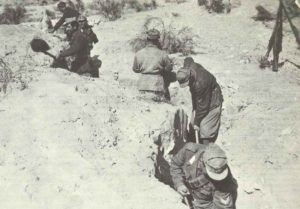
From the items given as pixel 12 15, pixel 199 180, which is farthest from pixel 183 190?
pixel 12 15

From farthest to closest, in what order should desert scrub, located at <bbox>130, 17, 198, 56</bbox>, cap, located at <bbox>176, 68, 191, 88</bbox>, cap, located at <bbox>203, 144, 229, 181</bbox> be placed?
1. desert scrub, located at <bbox>130, 17, 198, 56</bbox>
2. cap, located at <bbox>176, 68, 191, 88</bbox>
3. cap, located at <bbox>203, 144, 229, 181</bbox>

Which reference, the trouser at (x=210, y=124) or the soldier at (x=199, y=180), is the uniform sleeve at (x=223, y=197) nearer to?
the soldier at (x=199, y=180)

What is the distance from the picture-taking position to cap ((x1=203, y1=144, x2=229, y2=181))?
4.43 meters

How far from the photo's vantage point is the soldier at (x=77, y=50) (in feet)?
23.0

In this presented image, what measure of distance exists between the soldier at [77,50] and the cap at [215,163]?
3.20m

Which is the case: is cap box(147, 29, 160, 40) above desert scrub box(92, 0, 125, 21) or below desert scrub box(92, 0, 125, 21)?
above

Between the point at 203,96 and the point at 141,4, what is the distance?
299 inches

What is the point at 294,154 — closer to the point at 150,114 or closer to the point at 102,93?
the point at 150,114

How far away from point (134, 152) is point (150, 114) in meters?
0.87

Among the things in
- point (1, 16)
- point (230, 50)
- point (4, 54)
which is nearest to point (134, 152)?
point (4, 54)

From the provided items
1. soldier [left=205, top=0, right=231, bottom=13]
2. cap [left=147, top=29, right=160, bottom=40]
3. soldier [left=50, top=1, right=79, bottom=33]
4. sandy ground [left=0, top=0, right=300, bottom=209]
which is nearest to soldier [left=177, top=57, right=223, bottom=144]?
sandy ground [left=0, top=0, right=300, bottom=209]

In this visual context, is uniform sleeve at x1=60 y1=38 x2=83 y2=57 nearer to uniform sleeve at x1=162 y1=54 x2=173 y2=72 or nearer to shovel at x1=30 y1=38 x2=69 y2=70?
shovel at x1=30 y1=38 x2=69 y2=70

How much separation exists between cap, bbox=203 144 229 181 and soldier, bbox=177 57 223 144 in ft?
4.18

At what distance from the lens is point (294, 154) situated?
6.91 meters
